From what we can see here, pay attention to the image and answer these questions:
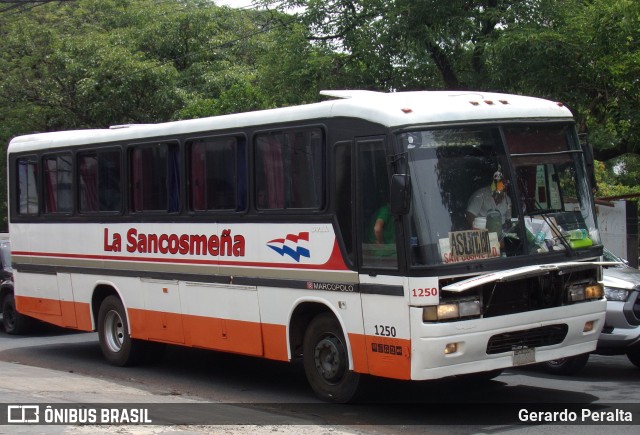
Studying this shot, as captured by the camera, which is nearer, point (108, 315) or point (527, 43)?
point (108, 315)

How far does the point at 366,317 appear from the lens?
9094 millimetres

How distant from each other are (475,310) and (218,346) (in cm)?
378

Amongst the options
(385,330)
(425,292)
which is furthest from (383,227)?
(385,330)

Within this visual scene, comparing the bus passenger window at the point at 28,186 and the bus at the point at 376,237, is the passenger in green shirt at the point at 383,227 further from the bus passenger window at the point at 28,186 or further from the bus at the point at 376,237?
the bus passenger window at the point at 28,186

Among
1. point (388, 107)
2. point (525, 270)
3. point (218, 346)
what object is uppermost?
point (388, 107)

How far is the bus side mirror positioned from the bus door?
275 millimetres

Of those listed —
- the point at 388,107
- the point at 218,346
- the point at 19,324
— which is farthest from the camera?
the point at 19,324

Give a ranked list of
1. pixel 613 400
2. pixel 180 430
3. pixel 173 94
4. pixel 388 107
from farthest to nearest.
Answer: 1. pixel 173 94
2. pixel 613 400
3. pixel 388 107
4. pixel 180 430

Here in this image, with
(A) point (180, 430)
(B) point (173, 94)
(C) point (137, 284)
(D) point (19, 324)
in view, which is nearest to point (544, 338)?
(A) point (180, 430)

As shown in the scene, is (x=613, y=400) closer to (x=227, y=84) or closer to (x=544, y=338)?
(x=544, y=338)

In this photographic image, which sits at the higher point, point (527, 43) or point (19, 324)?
point (527, 43)

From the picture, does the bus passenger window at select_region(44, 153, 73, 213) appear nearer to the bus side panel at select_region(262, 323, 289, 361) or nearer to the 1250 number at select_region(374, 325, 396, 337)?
the bus side panel at select_region(262, 323, 289, 361)

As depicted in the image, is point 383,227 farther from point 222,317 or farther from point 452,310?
point 222,317

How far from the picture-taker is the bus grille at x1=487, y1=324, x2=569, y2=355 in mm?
8836
